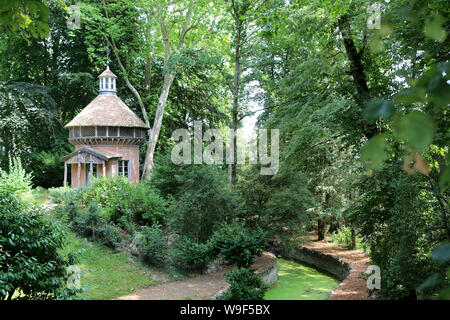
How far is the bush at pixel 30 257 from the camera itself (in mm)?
4320

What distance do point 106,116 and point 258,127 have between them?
9.82m

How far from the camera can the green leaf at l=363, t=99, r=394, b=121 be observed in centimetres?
88

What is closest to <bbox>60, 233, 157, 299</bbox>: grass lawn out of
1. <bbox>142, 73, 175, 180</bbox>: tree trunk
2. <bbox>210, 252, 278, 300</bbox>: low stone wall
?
<bbox>210, 252, 278, 300</bbox>: low stone wall

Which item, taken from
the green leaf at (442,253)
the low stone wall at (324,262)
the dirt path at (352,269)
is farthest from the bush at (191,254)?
the green leaf at (442,253)

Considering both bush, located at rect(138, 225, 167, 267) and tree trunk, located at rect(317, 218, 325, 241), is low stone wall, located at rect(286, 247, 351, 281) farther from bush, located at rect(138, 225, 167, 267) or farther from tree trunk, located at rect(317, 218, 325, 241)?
bush, located at rect(138, 225, 167, 267)

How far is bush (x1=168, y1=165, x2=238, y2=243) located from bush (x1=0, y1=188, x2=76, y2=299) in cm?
668

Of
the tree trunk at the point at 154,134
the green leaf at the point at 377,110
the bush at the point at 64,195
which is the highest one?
the tree trunk at the point at 154,134

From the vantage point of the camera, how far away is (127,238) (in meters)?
12.1

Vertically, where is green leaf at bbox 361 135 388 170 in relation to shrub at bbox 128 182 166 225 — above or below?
above

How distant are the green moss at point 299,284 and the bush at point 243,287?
1965 mm

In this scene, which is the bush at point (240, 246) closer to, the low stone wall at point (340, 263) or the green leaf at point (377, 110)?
the low stone wall at point (340, 263)

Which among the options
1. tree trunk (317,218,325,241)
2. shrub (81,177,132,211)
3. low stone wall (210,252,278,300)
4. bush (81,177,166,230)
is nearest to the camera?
low stone wall (210,252,278,300)

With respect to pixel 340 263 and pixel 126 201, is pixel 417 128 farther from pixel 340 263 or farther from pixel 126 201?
pixel 340 263
